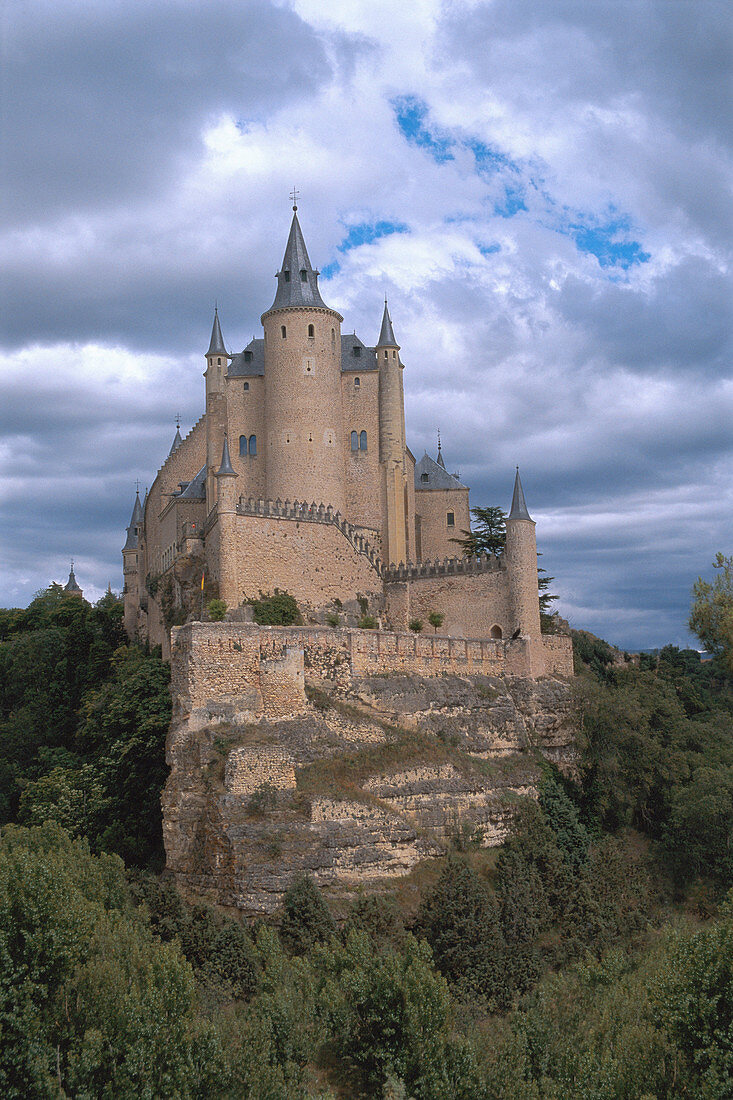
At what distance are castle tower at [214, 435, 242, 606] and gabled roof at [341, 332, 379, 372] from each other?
15.2m

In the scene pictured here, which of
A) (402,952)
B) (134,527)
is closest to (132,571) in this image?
(134,527)

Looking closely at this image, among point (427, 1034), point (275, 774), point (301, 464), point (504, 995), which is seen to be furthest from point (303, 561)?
point (427, 1034)

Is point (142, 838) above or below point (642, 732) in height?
below

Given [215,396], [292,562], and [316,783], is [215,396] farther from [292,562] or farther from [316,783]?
[316,783]

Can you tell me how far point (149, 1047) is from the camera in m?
27.3

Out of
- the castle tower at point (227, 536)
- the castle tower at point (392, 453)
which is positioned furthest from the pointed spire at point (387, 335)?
the castle tower at point (227, 536)

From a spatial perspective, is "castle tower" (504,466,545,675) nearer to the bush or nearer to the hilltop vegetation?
the hilltop vegetation

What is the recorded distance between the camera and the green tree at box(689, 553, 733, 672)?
63.2 metres

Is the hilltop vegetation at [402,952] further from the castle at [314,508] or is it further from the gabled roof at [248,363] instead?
the gabled roof at [248,363]

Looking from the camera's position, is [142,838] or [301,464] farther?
[301,464]

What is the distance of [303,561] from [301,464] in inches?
321

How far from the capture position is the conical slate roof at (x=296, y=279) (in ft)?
208

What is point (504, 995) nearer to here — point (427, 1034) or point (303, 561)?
point (427, 1034)

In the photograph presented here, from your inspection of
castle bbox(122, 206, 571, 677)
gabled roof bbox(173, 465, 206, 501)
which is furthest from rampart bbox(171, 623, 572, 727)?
gabled roof bbox(173, 465, 206, 501)
